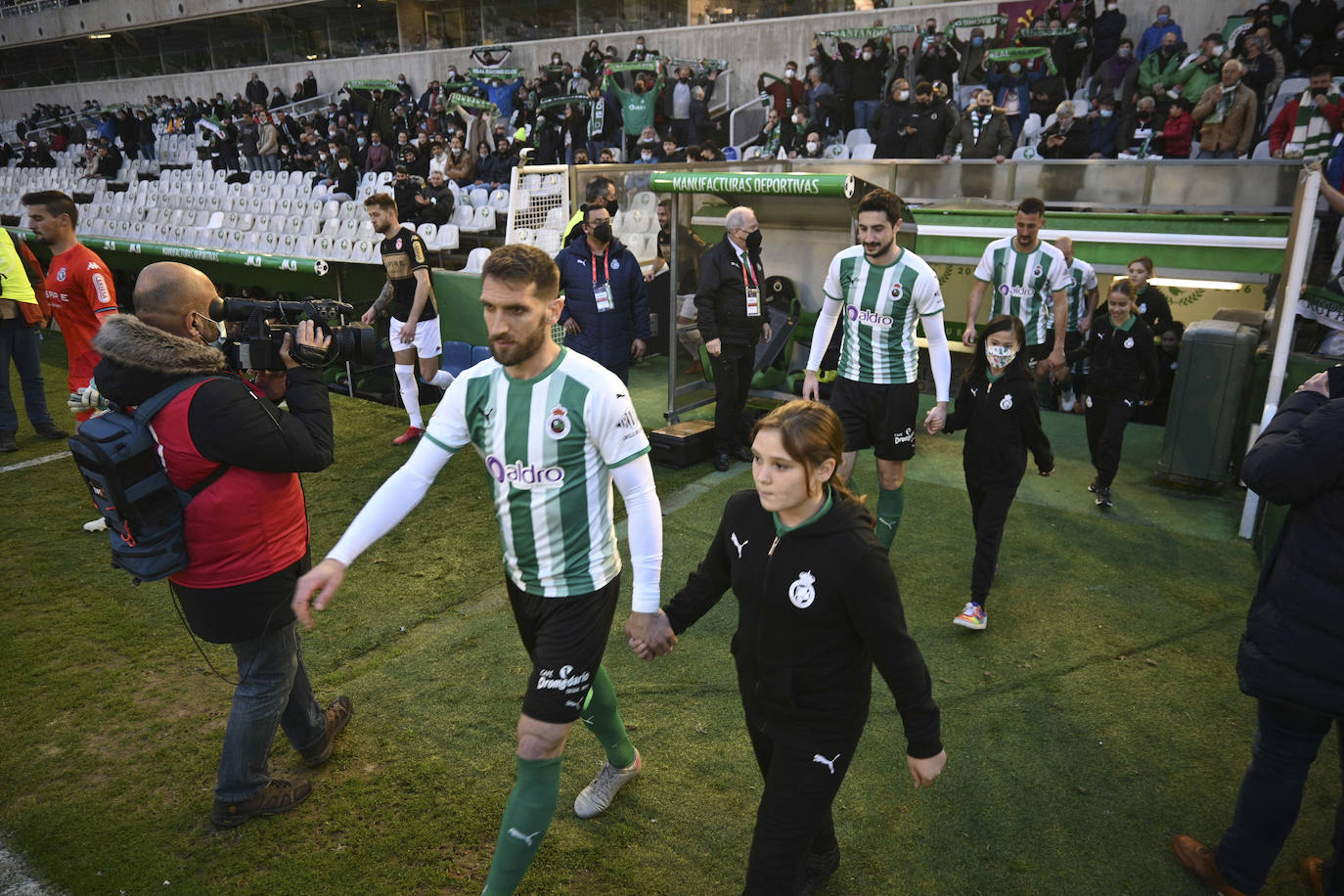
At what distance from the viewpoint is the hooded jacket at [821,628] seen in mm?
2045

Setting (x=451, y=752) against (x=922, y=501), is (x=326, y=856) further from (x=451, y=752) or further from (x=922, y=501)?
(x=922, y=501)

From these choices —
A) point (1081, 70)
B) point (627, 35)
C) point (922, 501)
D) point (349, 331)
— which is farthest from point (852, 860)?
point (627, 35)

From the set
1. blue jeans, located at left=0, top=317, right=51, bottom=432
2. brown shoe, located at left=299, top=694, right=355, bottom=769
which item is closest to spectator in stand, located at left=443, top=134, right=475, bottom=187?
blue jeans, located at left=0, top=317, right=51, bottom=432

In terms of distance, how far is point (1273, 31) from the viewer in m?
10.7

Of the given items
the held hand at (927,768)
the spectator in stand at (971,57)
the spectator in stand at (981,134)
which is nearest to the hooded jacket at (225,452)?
the held hand at (927,768)

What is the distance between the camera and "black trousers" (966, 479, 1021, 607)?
425 cm

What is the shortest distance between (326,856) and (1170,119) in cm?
1142

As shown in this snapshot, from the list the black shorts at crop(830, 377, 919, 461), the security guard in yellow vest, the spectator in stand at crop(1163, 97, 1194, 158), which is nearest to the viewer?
the black shorts at crop(830, 377, 919, 461)

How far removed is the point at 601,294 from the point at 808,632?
4454mm

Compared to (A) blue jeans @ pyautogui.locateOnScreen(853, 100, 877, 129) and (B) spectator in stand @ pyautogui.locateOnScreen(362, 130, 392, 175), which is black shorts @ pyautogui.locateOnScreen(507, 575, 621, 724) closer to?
(A) blue jeans @ pyautogui.locateOnScreen(853, 100, 877, 129)

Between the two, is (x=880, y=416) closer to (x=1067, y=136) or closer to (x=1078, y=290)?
(x=1078, y=290)

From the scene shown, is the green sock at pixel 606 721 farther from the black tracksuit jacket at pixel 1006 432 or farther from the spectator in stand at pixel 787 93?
the spectator in stand at pixel 787 93

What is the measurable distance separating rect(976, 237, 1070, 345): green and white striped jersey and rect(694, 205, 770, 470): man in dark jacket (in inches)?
64.2

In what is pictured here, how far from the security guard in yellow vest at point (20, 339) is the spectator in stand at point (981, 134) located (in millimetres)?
9592
